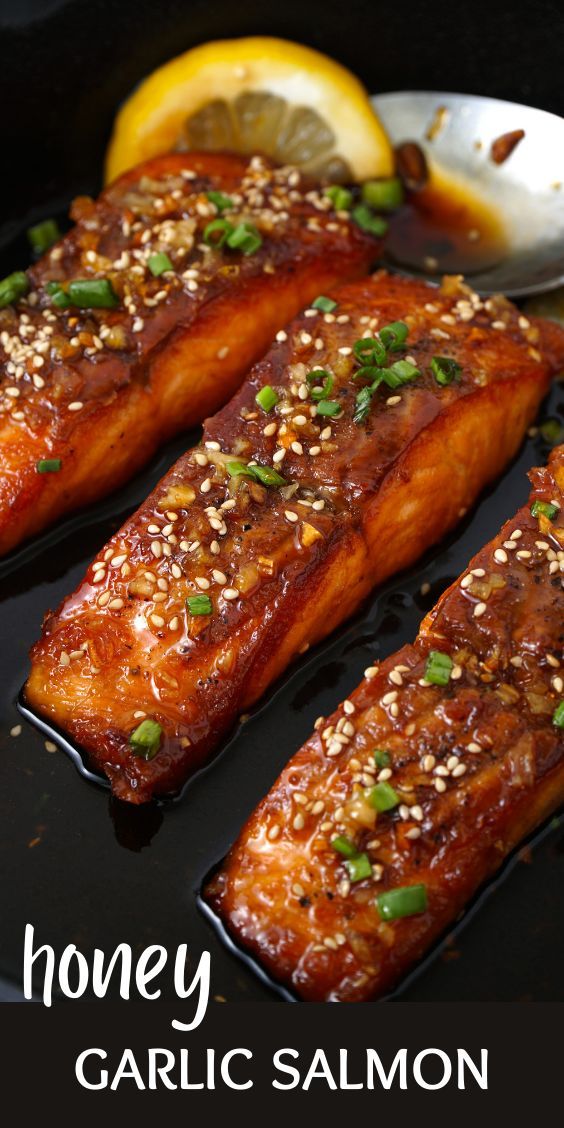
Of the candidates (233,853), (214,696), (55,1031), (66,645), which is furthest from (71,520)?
(55,1031)

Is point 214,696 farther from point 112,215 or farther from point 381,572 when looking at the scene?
point 112,215

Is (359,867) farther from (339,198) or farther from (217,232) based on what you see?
(339,198)

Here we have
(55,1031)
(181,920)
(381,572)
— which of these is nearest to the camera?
(55,1031)

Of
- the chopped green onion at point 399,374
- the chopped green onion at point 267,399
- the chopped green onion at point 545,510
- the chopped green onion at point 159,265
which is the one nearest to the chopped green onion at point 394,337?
the chopped green onion at point 399,374

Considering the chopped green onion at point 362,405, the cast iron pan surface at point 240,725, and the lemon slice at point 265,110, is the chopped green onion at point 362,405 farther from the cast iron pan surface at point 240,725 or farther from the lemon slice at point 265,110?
the lemon slice at point 265,110

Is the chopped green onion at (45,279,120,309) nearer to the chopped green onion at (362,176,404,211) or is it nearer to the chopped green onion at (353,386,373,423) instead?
the chopped green onion at (353,386,373,423)

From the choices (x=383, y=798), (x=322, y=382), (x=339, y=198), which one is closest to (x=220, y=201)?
(x=339, y=198)
